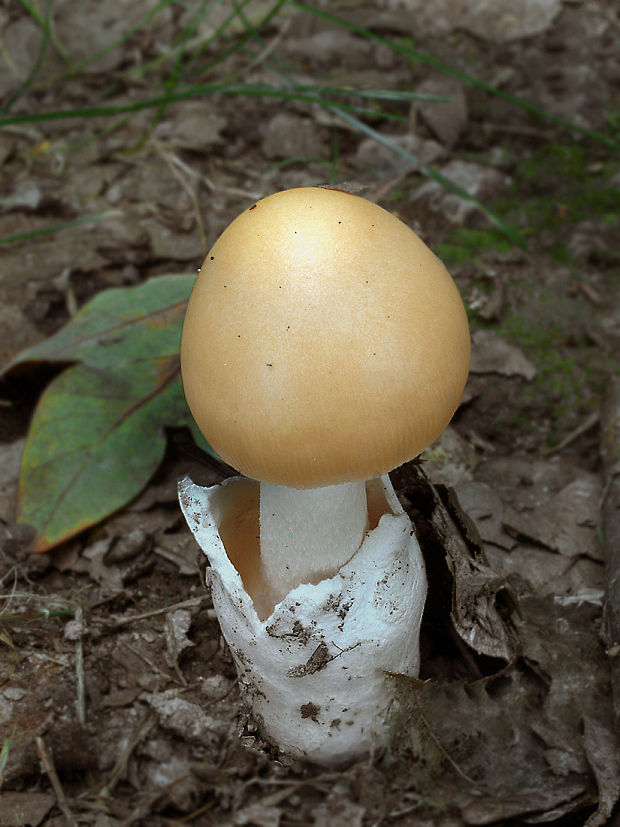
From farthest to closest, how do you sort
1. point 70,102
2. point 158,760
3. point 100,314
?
point 70,102 → point 100,314 → point 158,760

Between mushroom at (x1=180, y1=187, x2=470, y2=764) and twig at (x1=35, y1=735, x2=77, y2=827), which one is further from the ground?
mushroom at (x1=180, y1=187, x2=470, y2=764)

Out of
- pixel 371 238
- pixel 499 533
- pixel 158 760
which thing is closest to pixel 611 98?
pixel 499 533

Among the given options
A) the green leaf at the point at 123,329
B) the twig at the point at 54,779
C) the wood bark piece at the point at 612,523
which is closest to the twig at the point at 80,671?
the twig at the point at 54,779

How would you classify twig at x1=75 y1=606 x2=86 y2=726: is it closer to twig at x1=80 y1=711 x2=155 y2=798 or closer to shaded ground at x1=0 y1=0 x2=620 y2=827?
shaded ground at x1=0 y1=0 x2=620 y2=827

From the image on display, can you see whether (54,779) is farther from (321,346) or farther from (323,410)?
(321,346)

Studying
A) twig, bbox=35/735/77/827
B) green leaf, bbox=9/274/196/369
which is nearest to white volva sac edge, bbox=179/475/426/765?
twig, bbox=35/735/77/827

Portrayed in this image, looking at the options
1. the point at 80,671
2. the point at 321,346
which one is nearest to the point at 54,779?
the point at 80,671

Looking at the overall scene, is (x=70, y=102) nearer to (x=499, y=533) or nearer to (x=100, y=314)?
(x=100, y=314)
